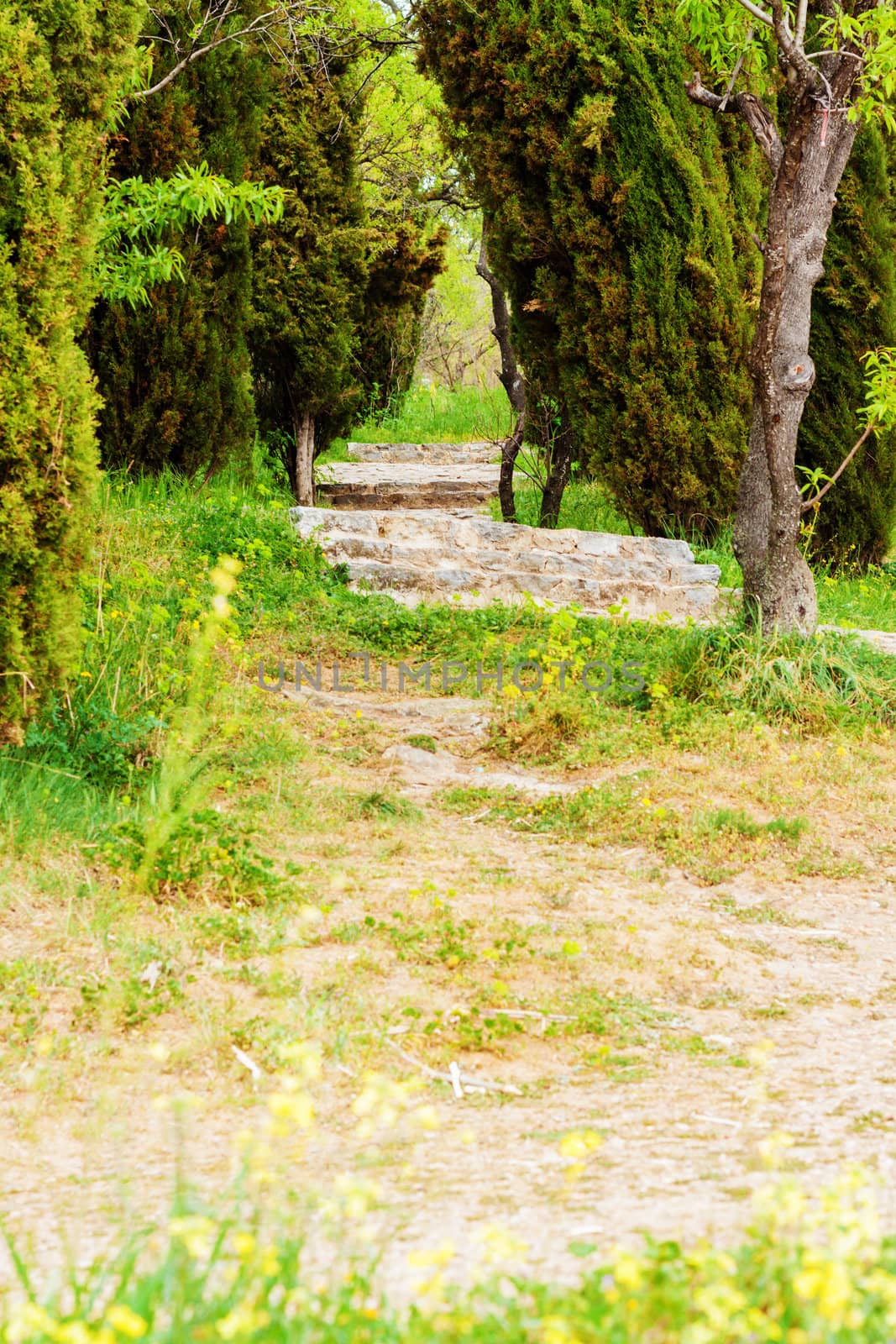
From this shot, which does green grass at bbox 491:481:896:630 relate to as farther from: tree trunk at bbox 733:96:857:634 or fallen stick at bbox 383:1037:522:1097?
fallen stick at bbox 383:1037:522:1097

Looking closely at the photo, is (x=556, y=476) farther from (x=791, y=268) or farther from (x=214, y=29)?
(x=214, y=29)

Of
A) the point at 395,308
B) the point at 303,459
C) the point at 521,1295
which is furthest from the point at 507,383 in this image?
the point at 521,1295

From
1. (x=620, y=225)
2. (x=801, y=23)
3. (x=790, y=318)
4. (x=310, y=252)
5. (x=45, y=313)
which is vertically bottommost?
(x=45, y=313)

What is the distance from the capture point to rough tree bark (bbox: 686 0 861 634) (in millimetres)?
5633

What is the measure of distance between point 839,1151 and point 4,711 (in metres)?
2.98

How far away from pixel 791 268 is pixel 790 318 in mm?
242

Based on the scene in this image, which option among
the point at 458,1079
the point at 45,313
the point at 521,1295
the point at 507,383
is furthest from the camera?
the point at 507,383

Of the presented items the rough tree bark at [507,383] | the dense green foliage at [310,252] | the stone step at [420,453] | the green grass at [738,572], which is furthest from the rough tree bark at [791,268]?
the stone step at [420,453]

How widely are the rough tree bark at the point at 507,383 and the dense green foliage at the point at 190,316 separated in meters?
1.96

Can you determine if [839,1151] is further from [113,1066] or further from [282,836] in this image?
[282,836]

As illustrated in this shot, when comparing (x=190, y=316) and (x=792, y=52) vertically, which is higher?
(x=792, y=52)

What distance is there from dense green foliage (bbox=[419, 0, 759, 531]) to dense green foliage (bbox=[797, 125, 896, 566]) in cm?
96

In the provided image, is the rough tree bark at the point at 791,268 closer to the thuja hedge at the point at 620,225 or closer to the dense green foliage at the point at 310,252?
the thuja hedge at the point at 620,225

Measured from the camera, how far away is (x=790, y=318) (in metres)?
5.73
